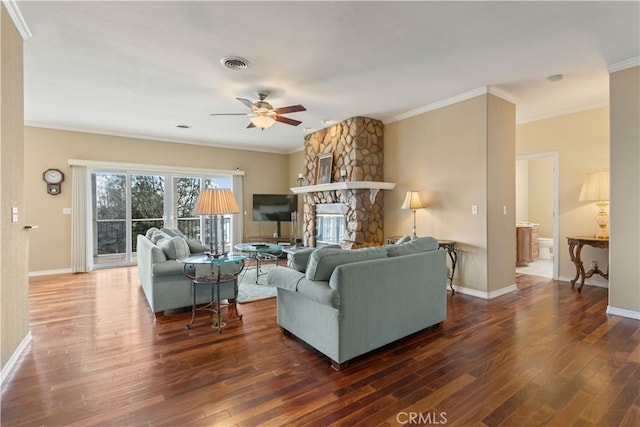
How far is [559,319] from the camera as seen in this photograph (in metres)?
3.40

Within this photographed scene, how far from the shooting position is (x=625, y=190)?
3.45 meters

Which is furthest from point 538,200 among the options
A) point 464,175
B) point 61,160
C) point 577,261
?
point 61,160

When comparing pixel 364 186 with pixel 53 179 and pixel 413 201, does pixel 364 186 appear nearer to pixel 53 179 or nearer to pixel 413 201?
pixel 413 201

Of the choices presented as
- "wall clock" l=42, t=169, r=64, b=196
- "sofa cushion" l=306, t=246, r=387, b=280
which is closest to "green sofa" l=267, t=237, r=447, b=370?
"sofa cushion" l=306, t=246, r=387, b=280

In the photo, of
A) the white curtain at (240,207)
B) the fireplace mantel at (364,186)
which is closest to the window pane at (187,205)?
the white curtain at (240,207)

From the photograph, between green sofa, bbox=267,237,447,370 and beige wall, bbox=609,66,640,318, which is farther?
beige wall, bbox=609,66,640,318

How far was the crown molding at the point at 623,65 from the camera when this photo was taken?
11.0 ft

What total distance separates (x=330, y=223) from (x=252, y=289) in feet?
7.70

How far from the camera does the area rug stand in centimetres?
425

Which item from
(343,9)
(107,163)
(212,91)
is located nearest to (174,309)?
(212,91)

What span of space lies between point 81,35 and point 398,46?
290 centimetres

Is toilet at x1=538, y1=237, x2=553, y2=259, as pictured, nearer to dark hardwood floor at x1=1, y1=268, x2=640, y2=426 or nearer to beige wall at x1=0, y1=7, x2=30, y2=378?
dark hardwood floor at x1=1, y1=268, x2=640, y2=426

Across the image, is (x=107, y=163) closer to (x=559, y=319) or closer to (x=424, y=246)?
(x=424, y=246)

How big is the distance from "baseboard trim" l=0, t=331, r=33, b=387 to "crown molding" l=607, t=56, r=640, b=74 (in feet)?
20.4
